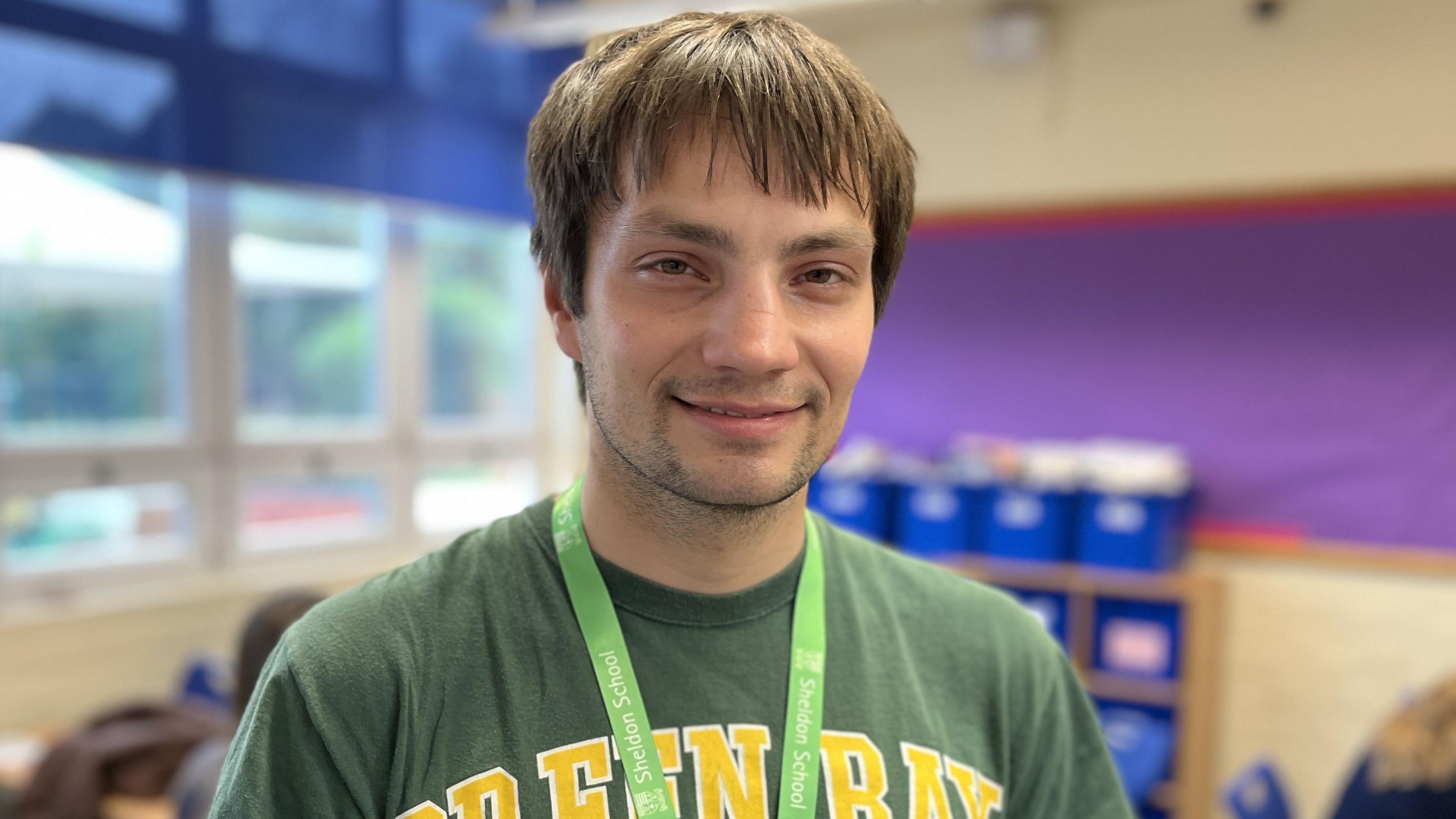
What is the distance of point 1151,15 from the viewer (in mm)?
3912

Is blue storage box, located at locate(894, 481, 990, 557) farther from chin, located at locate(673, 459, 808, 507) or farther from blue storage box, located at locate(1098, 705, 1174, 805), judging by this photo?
chin, located at locate(673, 459, 808, 507)

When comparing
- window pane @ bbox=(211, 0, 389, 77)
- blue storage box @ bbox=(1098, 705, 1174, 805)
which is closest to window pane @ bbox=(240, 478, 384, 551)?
window pane @ bbox=(211, 0, 389, 77)

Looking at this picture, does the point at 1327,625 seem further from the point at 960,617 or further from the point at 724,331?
the point at 724,331

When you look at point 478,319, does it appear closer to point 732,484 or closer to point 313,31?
point 313,31

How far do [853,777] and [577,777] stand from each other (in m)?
0.26

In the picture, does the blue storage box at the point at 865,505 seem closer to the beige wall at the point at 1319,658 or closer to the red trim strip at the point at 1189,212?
the red trim strip at the point at 1189,212

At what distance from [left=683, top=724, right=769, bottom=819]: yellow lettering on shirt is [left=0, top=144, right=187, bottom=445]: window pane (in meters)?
3.15

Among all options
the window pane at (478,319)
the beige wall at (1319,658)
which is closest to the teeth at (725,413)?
the beige wall at (1319,658)

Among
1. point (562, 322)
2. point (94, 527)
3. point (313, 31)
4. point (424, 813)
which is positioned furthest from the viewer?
point (94, 527)

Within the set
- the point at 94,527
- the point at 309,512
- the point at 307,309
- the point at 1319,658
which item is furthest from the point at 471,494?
the point at 1319,658

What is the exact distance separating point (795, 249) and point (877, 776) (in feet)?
1.66

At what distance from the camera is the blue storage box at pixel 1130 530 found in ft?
12.6

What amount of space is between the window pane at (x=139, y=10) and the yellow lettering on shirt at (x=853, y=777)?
2.44m

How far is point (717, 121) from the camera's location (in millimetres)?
952
